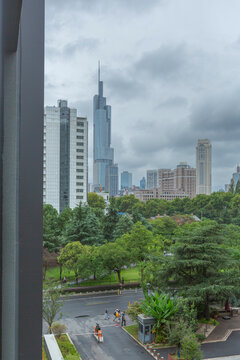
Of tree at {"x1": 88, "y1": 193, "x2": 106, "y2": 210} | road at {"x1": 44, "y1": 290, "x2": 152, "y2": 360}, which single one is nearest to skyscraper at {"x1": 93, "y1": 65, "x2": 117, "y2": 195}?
tree at {"x1": 88, "y1": 193, "x2": 106, "y2": 210}

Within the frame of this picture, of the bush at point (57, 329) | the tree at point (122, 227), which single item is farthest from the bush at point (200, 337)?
the tree at point (122, 227)

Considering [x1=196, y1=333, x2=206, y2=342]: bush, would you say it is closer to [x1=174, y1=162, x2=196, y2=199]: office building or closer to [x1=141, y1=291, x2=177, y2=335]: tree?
[x1=141, y1=291, x2=177, y2=335]: tree

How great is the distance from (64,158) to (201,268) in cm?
1877

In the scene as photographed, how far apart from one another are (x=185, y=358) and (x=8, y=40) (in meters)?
7.69

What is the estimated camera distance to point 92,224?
16.1m

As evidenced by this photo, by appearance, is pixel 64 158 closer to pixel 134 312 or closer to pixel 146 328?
pixel 134 312

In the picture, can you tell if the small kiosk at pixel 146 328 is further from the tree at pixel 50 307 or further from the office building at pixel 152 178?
the office building at pixel 152 178

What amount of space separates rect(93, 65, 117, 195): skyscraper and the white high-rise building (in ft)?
424

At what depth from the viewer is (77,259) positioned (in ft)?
42.3

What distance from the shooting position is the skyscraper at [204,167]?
82500mm

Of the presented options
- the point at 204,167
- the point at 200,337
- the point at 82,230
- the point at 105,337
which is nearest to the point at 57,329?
the point at 105,337

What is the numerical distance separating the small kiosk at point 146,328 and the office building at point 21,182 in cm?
823

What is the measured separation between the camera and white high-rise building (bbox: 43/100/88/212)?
2644cm

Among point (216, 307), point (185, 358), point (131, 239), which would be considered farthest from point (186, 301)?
point (131, 239)
